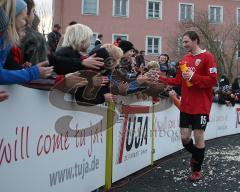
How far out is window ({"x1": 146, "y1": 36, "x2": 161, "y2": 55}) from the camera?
49.1 metres

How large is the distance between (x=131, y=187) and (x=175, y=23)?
146 feet

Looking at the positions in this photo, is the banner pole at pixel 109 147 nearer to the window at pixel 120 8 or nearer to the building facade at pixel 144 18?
the building facade at pixel 144 18

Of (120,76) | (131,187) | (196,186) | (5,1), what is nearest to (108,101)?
(120,76)

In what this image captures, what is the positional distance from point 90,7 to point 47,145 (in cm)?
4312

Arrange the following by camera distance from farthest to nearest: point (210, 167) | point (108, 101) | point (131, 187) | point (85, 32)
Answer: point (210, 167) < point (131, 187) < point (108, 101) < point (85, 32)

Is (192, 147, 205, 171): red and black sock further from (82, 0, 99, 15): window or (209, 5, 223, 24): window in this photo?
(209, 5, 223, 24): window

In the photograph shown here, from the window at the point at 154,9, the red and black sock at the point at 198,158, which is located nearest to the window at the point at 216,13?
the window at the point at 154,9

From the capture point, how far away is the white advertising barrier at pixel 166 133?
9.12m

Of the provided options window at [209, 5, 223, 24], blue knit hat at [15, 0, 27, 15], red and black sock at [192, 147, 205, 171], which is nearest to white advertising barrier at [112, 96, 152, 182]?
red and black sock at [192, 147, 205, 171]

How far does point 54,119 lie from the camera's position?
5027 mm

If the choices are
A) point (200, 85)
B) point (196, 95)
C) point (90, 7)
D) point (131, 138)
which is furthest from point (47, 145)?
point (90, 7)

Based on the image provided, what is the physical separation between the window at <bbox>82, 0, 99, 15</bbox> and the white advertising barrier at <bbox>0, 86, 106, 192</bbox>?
135 ft

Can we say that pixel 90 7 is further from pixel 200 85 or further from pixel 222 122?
pixel 200 85

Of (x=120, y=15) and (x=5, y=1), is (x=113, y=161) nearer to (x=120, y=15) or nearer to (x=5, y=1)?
(x=5, y=1)
